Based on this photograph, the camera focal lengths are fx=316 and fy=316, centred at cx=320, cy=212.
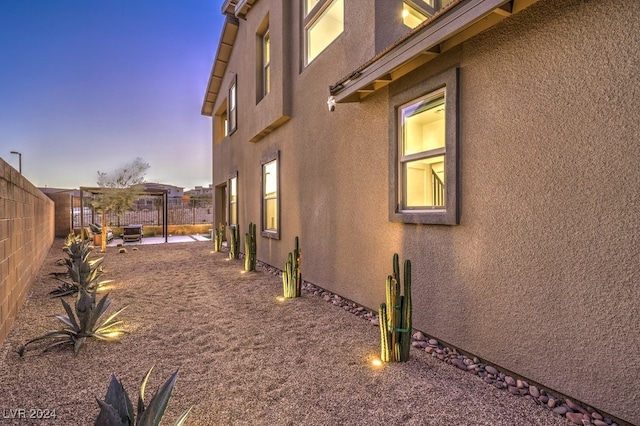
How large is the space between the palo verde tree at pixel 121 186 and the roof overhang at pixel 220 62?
643 centimetres

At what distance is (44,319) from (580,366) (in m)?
6.25

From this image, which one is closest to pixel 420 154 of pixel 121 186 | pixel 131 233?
pixel 131 233

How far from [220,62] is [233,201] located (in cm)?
596

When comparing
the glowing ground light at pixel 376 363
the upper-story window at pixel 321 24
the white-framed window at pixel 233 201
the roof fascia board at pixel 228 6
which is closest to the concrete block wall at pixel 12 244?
the glowing ground light at pixel 376 363

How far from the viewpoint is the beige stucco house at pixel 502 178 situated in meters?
2.27

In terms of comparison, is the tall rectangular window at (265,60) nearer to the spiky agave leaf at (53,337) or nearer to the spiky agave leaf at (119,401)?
the spiky agave leaf at (53,337)

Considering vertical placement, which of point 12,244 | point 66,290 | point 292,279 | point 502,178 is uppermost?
point 502,178

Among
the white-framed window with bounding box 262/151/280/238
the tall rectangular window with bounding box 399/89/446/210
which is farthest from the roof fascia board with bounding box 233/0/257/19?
the tall rectangular window with bounding box 399/89/446/210

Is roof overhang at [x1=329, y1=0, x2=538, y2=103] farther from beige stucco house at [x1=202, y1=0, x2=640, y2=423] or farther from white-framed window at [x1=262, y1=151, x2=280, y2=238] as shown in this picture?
white-framed window at [x1=262, y1=151, x2=280, y2=238]

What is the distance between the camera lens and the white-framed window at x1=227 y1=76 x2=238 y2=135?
11555mm

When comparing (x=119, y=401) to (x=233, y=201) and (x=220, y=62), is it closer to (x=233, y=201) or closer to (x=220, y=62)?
(x=233, y=201)

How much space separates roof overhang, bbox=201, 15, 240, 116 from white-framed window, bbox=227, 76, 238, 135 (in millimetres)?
1589

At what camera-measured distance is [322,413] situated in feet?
7.93

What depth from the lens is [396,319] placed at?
318 centimetres
